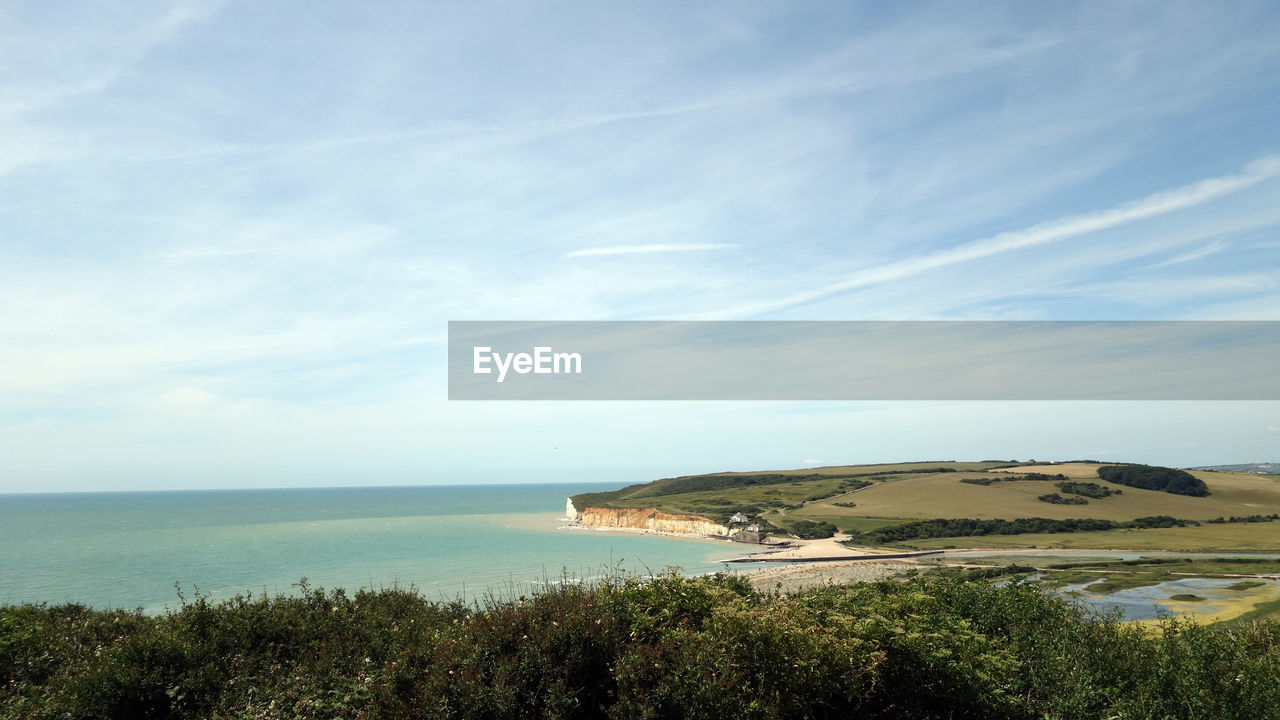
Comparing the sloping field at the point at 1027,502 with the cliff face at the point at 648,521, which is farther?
the sloping field at the point at 1027,502

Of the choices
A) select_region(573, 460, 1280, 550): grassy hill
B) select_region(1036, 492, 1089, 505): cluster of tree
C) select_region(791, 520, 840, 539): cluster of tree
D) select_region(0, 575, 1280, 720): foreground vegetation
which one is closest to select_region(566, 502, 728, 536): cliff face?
select_region(573, 460, 1280, 550): grassy hill

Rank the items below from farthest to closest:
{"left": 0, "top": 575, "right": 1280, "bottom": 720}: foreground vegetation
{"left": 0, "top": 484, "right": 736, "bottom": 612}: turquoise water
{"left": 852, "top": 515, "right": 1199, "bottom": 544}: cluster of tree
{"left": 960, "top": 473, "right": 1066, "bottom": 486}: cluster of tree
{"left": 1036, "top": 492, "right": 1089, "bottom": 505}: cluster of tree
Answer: {"left": 960, "top": 473, "right": 1066, "bottom": 486}: cluster of tree < {"left": 1036, "top": 492, "right": 1089, "bottom": 505}: cluster of tree < {"left": 852, "top": 515, "right": 1199, "bottom": 544}: cluster of tree < {"left": 0, "top": 484, "right": 736, "bottom": 612}: turquoise water < {"left": 0, "top": 575, "right": 1280, "bottom": 720}: foreground vegetation

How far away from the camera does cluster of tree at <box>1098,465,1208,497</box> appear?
124938mm

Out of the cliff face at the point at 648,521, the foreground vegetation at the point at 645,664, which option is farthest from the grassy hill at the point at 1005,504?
the foreground vegetation at the point at 645,664

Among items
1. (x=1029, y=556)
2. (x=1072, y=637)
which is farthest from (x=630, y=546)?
(x=1072, y=637)

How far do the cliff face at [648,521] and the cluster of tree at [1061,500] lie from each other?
63.1 m

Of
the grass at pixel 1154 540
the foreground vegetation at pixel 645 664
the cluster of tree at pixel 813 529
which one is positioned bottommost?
the grass at pixel 1154 540

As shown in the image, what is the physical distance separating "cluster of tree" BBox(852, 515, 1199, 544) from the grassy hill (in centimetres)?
258

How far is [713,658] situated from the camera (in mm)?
7082

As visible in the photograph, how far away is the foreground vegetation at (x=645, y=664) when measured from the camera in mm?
7082

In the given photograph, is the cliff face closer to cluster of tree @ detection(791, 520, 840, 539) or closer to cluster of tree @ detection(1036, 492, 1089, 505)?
cluster of tree @ detection(791, 520, 840, 539)

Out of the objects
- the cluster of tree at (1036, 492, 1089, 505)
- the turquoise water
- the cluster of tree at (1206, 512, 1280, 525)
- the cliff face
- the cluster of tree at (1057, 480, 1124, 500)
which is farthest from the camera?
the cluster of tree at (1057, 480, 1124, 500)

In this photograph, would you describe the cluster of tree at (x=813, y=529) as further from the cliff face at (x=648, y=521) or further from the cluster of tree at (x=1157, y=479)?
the cluster of tree at (x=1157, y=479)

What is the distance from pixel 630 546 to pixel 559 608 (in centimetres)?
8179
